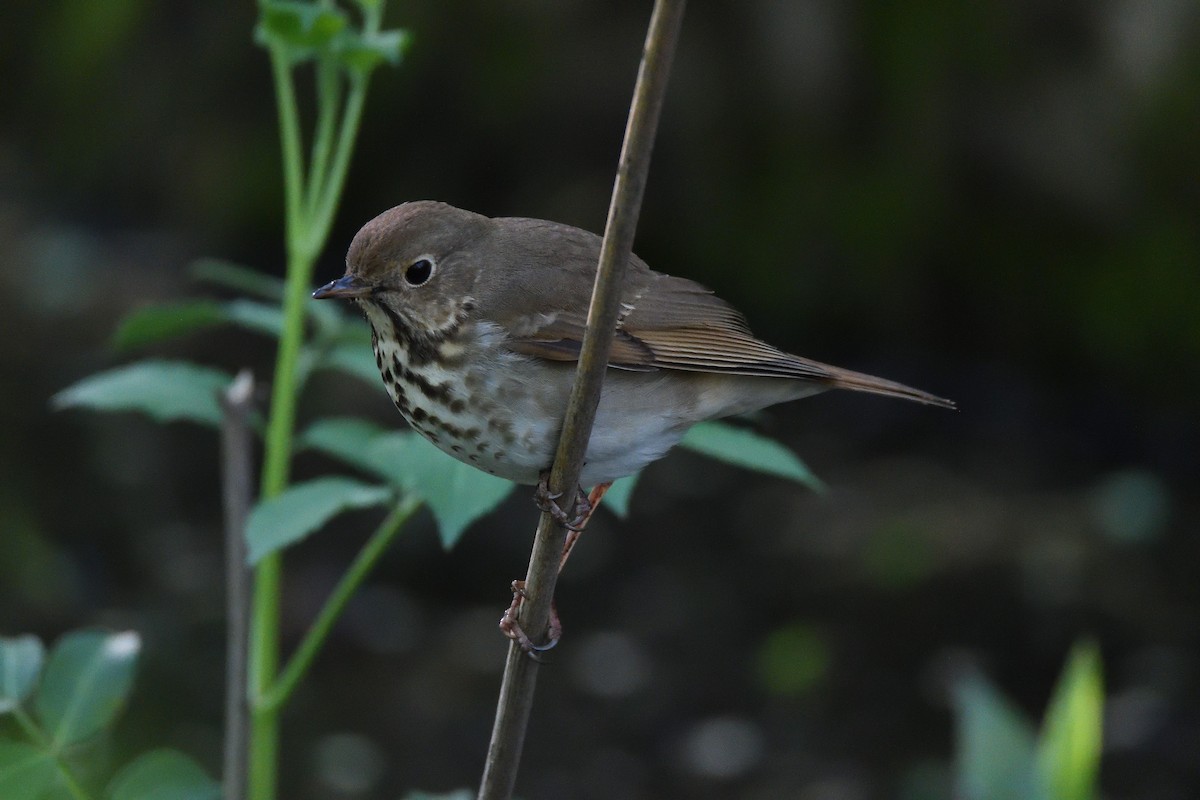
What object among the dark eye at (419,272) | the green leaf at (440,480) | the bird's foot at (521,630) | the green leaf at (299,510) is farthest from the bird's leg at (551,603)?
the dark eye at (419,272)

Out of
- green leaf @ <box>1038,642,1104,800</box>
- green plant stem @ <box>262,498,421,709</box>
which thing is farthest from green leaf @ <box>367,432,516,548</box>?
green leaf @ <box>1038,642,1104,800</box>

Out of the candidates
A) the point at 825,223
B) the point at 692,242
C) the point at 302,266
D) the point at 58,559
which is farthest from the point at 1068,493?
the point at 302,266

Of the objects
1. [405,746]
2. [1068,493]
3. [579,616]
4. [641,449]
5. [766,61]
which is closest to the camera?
[641,449]

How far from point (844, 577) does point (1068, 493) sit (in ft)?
3.40

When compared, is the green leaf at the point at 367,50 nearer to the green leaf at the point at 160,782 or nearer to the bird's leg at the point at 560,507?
the bird's leg at the point at 560,507

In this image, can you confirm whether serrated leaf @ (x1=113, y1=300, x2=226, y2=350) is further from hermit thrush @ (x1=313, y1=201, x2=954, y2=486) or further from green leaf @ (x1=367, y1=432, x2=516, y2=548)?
green leaf @ (x1=367, y1=432, x2=516, y2=548)

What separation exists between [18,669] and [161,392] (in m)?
0.45

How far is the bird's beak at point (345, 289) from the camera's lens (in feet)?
6.00

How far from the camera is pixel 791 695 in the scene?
16.2 feet

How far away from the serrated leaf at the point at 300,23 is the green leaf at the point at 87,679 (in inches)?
31.0

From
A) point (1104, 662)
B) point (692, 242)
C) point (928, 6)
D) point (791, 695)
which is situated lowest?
point (791, 695)

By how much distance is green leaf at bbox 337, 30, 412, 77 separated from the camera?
1918mm

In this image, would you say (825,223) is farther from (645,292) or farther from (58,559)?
(645,292)

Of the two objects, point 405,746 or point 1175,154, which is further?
point 1175,154
